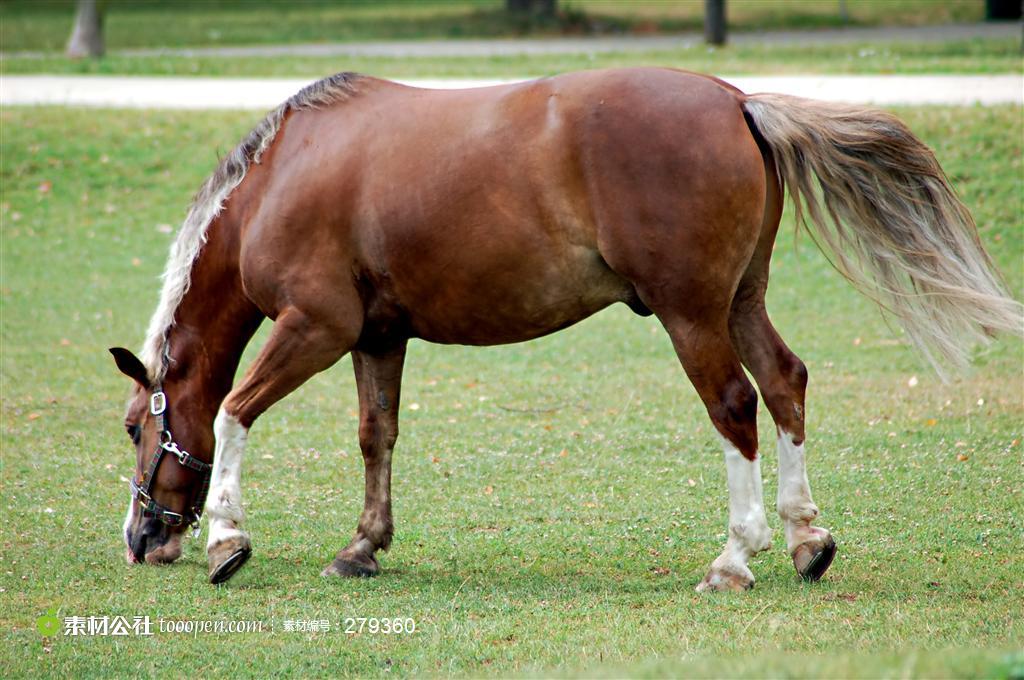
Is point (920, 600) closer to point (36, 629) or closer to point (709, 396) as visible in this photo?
point (709, 396)

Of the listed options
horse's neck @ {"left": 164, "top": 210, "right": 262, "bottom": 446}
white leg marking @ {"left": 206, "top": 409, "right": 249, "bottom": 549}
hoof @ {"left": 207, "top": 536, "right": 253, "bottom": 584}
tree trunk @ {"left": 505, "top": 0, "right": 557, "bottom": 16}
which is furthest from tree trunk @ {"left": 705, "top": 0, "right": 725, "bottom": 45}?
hoof @ {"left": 207, "top": 536, "right": 253, "bottom": 584}

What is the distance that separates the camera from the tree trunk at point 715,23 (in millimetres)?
24469

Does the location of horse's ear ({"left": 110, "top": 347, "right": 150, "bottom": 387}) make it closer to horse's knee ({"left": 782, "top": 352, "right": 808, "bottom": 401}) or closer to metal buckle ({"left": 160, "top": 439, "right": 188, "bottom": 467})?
metal buckle ({"left": 160, "top": 439, "right": 188, "bottom": 467})

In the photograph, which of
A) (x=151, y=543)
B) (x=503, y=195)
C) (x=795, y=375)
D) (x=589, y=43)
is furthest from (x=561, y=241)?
(x=589, y=43)

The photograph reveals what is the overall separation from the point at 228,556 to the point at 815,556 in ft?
8.58

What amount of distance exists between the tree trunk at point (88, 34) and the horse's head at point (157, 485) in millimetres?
19183

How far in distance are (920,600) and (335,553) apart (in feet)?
9.38

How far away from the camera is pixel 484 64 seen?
70.4ft

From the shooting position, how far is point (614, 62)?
20.9 metres

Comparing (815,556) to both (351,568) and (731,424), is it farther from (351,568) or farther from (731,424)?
(351,568)

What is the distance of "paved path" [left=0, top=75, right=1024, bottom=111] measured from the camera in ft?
52.9

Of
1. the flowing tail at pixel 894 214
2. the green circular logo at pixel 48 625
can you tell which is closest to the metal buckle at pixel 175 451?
the green circular logo at pixel 48 625

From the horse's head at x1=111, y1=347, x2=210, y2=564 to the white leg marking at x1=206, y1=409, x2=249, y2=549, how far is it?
43 cm

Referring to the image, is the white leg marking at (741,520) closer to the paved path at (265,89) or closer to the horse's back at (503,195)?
the horse's back at (503,195)
